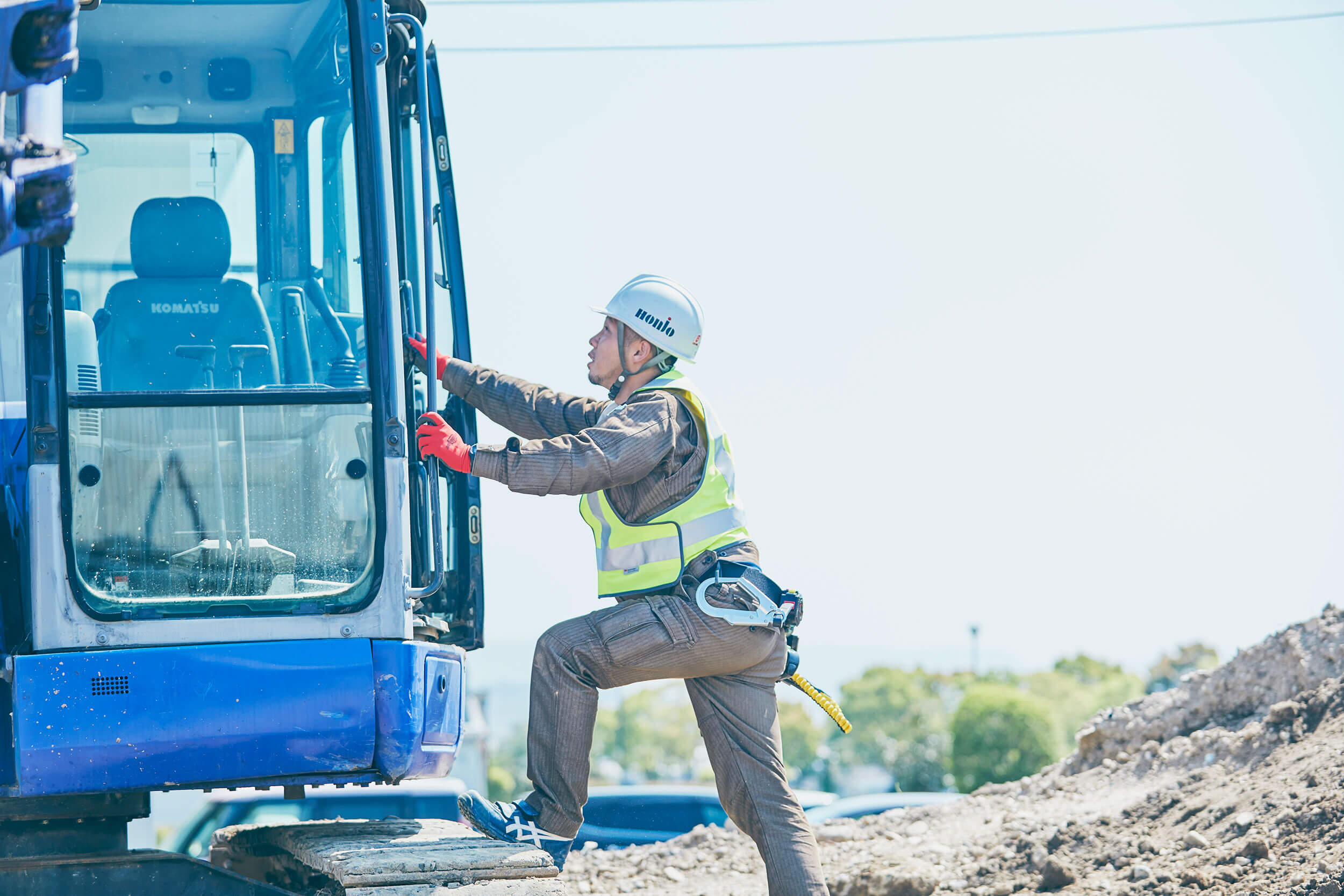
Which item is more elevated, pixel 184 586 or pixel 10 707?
pixel 184 586

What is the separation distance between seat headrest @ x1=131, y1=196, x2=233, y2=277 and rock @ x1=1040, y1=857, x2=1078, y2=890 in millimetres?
3809

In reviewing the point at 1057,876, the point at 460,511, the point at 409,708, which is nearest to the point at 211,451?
the point at 409,708

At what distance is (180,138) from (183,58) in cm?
24

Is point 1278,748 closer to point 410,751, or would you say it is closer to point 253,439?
point 410,751

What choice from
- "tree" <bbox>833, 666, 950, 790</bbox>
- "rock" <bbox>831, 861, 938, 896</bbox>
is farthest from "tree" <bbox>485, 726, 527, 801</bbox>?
"rock" <bbox>831, 861, 938, 896</bbox>

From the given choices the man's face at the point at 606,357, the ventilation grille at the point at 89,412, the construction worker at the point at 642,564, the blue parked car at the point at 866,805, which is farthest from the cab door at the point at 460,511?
the blue parked car at the point at 866,805

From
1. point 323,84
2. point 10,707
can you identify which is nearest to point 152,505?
point 10,707

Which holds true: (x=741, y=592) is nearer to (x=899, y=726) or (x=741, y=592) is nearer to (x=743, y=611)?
(x=743, y=611)

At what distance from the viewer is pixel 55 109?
11.7 ft

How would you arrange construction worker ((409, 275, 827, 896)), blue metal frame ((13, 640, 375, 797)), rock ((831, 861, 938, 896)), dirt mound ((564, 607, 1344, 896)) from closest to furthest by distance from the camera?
blue metal frame ((13, 640, 375, 797)) → construction worker ((409, 275, 827, 896)) → dirt mound ((564, 607, 1344, 896)) → rock ((831, 861, 938, 896))

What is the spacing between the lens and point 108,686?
3740mm

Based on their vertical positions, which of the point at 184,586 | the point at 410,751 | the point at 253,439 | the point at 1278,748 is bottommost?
the point at 1278,748

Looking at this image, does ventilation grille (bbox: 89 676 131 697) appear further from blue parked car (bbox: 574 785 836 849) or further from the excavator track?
blue parked car (bbox: 574 785 836 849)

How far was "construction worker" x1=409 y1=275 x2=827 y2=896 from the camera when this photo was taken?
4.15m
